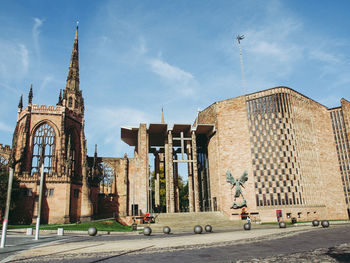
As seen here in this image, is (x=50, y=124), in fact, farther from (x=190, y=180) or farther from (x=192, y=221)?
(x=192, y=221)

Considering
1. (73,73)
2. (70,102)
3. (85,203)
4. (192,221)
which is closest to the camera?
(192,221)

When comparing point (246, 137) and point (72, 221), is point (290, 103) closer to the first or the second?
point (246, 137)

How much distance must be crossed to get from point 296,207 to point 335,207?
11.7m

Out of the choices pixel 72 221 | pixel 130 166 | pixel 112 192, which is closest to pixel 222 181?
pixel 130 166

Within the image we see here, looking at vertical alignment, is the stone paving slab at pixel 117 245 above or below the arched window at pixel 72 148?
below

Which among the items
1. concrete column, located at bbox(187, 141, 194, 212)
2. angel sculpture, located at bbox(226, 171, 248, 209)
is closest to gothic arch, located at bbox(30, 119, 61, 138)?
concrete column, located at bbox(187, 141, 194, 212)

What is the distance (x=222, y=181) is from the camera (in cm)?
4216

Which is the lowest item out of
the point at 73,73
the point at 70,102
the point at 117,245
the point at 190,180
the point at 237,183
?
the point at 117,245

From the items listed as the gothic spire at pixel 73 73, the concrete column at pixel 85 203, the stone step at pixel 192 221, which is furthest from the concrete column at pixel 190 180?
the gothic spire at pixel 73 73

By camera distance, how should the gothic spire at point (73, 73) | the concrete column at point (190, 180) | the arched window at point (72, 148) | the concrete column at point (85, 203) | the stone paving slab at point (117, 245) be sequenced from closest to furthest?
the stone paving slab at point (117, 245)
the concrete column at point (85, 203)
the arched window at point (72, 148)
the concrete column at point (190, 180)
the gothic spire at point (73, 73)

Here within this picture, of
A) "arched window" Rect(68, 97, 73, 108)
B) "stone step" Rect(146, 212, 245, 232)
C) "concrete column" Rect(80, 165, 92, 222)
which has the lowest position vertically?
"stone step" Rect(146, 212, 245, 232)

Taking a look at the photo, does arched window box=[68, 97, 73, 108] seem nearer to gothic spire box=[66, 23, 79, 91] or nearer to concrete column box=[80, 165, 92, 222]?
gothic spire box=[66, 23, 79, 91]

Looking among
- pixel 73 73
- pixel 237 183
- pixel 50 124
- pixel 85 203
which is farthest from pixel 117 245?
pixel 73 73

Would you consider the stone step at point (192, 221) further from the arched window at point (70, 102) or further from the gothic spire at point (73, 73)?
the gothic spire at point (73, 73)
